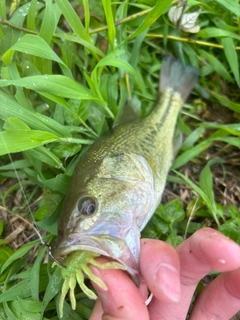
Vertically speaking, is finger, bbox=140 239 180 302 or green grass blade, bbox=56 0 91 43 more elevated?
green grass blade, bbox=56 0 91 43

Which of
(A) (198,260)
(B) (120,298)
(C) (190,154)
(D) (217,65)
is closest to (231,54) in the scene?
(D) (217,65)

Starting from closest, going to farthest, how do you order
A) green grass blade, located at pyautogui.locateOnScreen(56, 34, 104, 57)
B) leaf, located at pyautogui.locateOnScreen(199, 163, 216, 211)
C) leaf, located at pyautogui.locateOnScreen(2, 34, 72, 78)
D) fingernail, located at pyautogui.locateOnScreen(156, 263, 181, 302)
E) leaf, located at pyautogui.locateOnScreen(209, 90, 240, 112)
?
fingernail, located at pyautogui.locateOnScreen(156, 263, 181, 302)
leaf, located at pyautogui.locateOnScreen(2, 34, 72, 78)
green grass blade, located at pyautogui.locateOnScreen(56, 34, 104, 57)
leaf, located at pyautogui.locateOnScreen(199, 163, 216, 211)
leaf, located at pyautogui.locateOnScreen(209, 90, 240, 112)

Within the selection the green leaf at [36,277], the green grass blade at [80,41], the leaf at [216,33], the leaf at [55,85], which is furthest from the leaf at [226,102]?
the green leaf at [36,277]

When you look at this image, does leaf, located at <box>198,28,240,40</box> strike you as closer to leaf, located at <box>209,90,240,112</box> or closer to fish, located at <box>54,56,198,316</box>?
leaf, located at <box>209,90,240,112</box>

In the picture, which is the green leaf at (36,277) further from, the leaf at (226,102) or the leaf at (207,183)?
the leaf at (226,102)

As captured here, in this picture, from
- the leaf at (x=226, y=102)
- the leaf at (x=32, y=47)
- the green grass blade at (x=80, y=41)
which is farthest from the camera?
the leaf at (x=226, y=102)

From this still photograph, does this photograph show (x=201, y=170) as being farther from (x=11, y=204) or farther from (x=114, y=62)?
(x=11, y=204)

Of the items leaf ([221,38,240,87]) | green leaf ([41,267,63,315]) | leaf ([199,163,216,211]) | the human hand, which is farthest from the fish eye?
leaf ([221,38,240,87])

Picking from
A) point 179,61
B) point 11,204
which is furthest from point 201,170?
point 11,204
